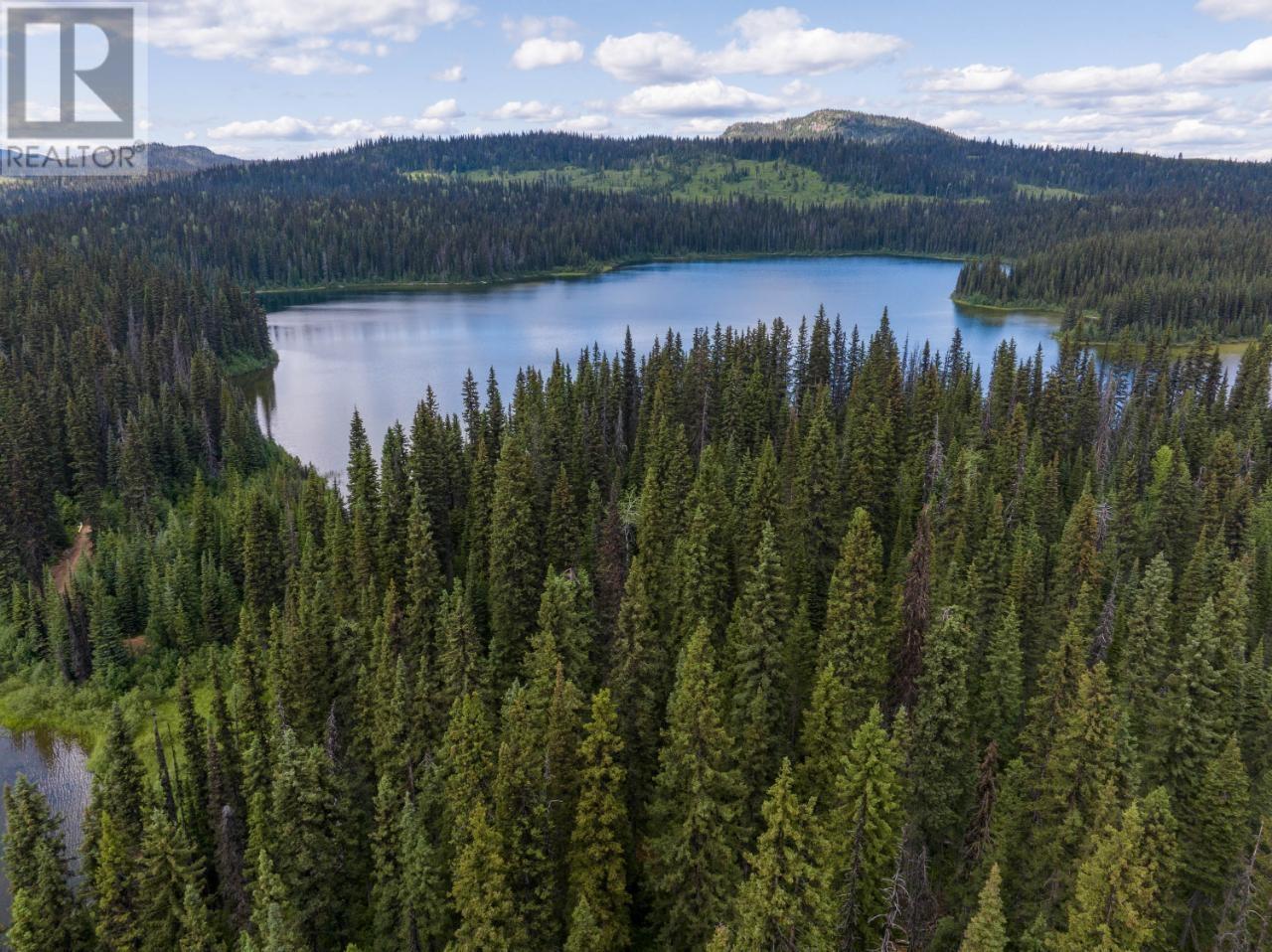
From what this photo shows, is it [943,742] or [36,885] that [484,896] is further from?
[943,742]

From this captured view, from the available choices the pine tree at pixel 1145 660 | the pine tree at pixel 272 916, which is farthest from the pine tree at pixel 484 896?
the pine tree at pixel 1145 660

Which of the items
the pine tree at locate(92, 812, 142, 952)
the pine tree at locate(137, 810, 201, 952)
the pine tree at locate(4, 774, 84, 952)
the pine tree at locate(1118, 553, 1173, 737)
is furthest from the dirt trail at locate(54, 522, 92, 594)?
the pine tree at locate(1118, 553, 1173, 737)

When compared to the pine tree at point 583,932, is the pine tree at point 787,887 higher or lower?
higher

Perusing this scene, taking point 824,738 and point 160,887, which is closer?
point 160,887

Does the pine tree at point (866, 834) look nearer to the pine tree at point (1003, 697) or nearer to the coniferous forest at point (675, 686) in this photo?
the coniferous forest at point (675, 686)

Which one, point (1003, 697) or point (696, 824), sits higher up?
point (1003, 697)

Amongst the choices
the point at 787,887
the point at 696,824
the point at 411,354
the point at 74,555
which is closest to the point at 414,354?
the point at 411,354
